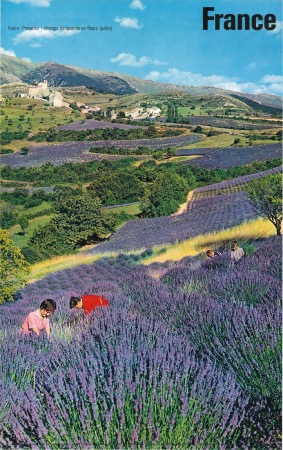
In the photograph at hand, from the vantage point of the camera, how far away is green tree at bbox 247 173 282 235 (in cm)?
1166

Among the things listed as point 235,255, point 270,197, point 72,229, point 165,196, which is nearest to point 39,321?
point 235,255

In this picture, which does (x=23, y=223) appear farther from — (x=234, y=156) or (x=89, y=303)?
(x=89, y=303)

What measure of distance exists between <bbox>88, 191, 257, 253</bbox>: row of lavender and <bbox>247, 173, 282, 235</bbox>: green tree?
14.6 ft

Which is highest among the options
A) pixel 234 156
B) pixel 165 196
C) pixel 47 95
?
→ pixel 47 95

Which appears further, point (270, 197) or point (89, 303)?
point (270, 197)

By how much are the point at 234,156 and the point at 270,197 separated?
119 feet

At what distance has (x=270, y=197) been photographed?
11.6m

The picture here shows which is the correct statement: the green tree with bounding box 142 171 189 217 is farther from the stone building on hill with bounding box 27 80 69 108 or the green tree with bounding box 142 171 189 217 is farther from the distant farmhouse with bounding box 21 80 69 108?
the distant farmhouse with bounding box 21 80 69 108

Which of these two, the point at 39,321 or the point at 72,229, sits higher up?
the point at 39,321

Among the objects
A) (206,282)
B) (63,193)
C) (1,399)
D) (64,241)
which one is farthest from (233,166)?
(1,399)

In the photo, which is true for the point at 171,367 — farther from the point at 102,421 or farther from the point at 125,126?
the point at 125,126

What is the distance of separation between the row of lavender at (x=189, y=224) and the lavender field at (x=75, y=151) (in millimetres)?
31292

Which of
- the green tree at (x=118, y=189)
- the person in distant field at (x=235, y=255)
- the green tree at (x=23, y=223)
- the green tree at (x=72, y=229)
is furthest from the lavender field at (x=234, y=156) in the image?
the person in distant field at (x=235, y=255)

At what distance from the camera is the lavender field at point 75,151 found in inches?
2295
